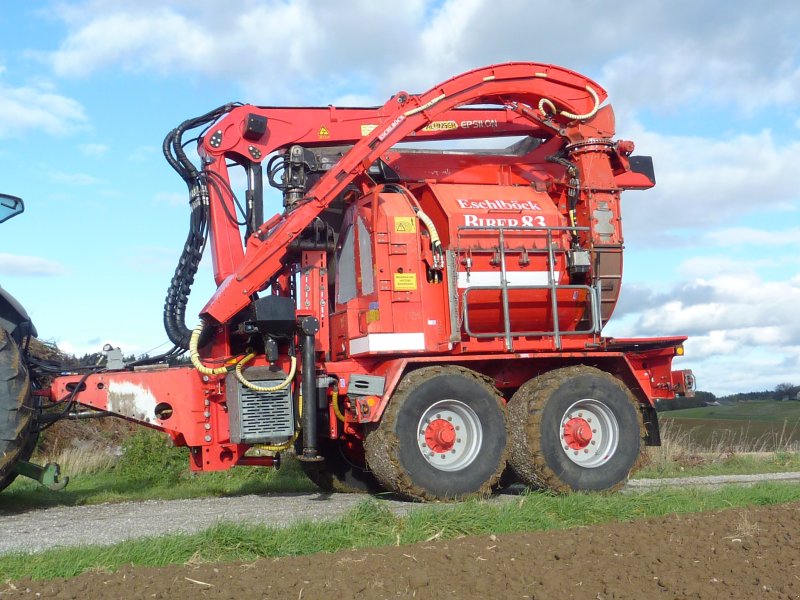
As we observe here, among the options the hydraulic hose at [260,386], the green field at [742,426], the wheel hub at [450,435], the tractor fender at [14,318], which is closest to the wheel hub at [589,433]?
the wheel hub at [450,435]

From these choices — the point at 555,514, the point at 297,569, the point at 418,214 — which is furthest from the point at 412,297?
the point at 297,569

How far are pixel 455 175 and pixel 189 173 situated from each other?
295 cm

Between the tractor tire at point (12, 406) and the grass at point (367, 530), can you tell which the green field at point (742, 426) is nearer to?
the grass at point (367, 530)

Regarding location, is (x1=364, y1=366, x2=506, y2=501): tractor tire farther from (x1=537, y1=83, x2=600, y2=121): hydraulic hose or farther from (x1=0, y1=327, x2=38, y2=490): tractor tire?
(x1=537, y1=83, x2=600, y2=121): hydraulic hose

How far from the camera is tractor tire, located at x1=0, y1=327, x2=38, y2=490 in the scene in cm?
791

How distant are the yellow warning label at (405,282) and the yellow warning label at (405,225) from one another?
45 centimetres

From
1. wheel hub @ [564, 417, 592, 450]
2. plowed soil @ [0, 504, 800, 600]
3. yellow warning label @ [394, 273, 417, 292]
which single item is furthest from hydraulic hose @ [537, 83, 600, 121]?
plowed soil @ [0, 504, 800, 600]

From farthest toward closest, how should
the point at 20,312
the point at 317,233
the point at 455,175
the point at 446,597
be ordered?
the point at 455,175, the point at 317,233, the point at 20,312, the point at 446,597

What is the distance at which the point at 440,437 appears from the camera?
8805 millimetres

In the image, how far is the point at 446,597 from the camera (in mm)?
4656

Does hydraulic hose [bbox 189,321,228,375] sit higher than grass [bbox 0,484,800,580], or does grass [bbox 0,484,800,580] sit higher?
hydraulic hose [bbox 189,321,228,375]

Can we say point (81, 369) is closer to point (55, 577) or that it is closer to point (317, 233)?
point (317, 233)

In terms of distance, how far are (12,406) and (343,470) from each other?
3.83 m

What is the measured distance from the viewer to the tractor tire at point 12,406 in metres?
7.91
